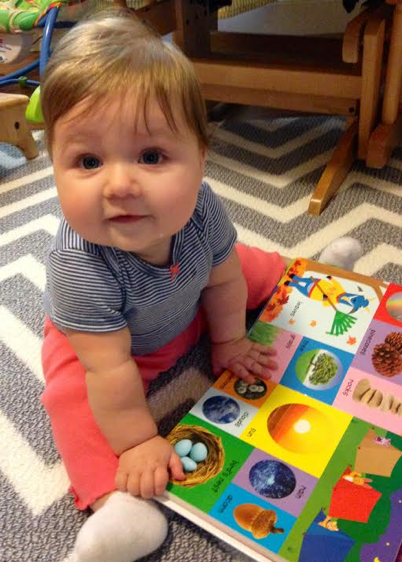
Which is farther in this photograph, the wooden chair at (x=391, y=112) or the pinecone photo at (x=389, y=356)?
the wooden chair at (x=391, y=112)

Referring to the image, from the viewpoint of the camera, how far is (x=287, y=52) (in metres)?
1.38

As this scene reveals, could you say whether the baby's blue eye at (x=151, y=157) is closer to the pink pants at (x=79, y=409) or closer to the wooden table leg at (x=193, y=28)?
the pink pants at (x=79, y=409)

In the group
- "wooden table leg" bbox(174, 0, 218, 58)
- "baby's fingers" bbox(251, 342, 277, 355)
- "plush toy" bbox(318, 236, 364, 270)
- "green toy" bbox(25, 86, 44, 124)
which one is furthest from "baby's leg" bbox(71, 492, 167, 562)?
"wooden table leg" bbox(174, 0, 218, 58)

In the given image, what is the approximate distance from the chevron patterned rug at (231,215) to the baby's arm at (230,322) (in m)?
0.05

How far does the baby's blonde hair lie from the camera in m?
0.47

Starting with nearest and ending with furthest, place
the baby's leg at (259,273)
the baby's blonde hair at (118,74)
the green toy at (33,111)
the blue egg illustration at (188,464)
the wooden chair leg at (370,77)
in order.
→ 1. the baby's blonde hair at (118,74)
2. the blue egg illustration at (188,464)
3. the baby's leg at (259,273)
4. the wooden chair leg at (370,77)
5. the green toy at (33,111)

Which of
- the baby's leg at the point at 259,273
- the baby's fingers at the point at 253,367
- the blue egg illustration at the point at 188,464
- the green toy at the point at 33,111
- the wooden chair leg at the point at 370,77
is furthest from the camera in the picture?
the green toy at the point at 33,111

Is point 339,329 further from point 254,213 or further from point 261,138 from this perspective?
point 261,138

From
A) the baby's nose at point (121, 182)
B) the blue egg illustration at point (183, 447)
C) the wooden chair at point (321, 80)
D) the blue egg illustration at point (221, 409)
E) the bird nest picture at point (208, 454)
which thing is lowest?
the blue egg illustration at point (221, 409)

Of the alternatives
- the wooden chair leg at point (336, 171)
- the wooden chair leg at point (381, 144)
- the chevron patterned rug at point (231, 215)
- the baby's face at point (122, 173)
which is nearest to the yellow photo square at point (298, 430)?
the chevron patterned rug at point (231, 215)

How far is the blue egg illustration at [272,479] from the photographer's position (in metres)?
0.55

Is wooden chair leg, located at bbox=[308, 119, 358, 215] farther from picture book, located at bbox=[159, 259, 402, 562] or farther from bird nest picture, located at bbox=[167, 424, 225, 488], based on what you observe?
bird nest picture, located at bbox=[167, 424, 225, 488]

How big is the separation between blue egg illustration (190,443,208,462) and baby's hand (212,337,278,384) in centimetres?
11

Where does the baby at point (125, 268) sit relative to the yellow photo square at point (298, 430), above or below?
above
